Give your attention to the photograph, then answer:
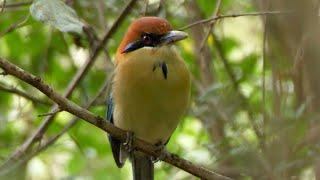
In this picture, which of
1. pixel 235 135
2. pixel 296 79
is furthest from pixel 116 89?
pixel 296 79

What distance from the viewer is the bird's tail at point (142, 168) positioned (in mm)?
3781

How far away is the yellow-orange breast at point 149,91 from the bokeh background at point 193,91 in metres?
0.24

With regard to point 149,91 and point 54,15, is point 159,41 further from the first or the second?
point 54,15

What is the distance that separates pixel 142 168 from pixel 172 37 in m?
0.84

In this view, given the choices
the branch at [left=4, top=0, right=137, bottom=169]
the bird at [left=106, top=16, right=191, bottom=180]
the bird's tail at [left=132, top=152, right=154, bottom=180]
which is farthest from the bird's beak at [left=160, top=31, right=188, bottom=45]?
the bird's tail at [left=132, top=152, right=154, bottom=180]

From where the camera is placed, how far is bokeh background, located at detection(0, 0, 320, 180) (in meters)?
3.12

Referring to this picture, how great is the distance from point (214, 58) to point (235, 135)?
1561 millimetres

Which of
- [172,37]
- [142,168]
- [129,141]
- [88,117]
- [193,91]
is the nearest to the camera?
[88,117]

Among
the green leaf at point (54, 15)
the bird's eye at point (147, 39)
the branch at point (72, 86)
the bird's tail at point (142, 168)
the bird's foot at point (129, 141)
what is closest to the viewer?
the green leaf at point (54, 15)

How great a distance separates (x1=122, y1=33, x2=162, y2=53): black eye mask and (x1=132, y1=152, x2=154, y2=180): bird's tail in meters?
0.66

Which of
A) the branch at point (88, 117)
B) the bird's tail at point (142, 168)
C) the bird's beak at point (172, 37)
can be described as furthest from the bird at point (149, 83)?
the bird's tail at point (142, 168)

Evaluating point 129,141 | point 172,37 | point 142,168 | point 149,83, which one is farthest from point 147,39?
point 142,168

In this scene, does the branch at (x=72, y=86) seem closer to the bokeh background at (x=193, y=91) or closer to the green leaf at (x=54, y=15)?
the bokeh background at (x=193, y=91)

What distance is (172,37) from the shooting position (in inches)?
131
